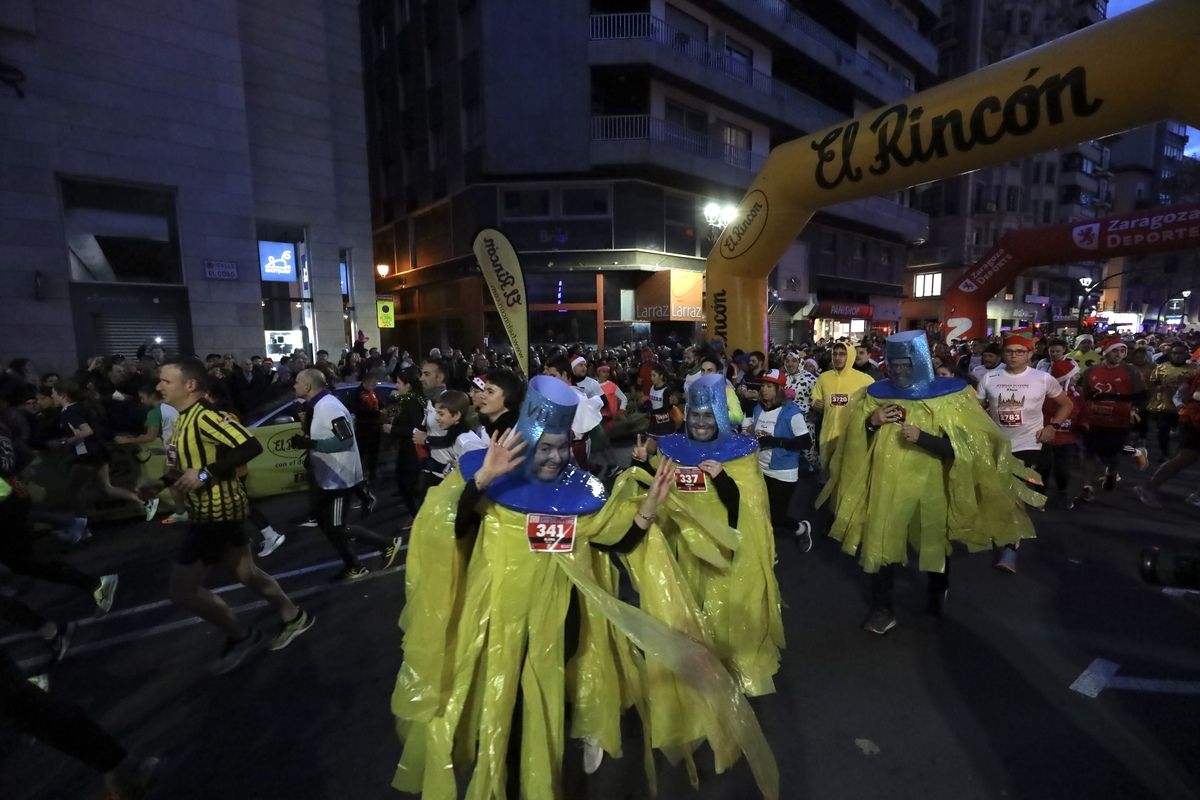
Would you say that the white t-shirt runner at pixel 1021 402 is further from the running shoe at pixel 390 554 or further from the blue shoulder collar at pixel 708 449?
the running shoe at pixel 390 554

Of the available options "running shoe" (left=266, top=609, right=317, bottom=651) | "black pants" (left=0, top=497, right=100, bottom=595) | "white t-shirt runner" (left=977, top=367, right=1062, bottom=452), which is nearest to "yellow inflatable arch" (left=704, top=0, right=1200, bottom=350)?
"white t-shirt runner" (left=977, top=367, right=1062, bottom=452)

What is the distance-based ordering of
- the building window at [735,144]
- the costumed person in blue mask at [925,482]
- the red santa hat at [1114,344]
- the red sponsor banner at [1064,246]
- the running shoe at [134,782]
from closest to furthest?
the running shoe at [134,782]
the costumed person in blue mask at [925,482]
the red santa hat at [1114,344]
the red sponsor banner at [1064,246]
the building window at [735,144]

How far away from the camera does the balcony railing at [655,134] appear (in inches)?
785

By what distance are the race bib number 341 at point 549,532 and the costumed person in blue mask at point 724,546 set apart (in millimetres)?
762

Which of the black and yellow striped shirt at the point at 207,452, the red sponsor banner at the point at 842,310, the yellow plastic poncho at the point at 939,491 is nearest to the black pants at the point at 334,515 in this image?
the black and yellow striped shirt at the point at 207,452

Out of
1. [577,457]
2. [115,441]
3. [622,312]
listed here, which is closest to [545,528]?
[577,457]

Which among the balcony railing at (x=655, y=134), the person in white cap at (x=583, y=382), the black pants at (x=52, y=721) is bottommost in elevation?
the black pants at (x=52, y=721)

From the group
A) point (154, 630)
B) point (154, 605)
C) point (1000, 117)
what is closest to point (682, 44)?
point (1000, 117)

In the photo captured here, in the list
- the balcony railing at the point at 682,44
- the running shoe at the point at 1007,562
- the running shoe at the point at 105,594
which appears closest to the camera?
the running shoe at the point at 105,594

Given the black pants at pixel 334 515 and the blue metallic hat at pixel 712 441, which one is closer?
the blue metallic hat at pixel 712 441

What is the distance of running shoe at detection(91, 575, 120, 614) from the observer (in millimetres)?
4465

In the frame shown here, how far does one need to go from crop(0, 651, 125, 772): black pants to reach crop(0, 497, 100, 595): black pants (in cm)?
245

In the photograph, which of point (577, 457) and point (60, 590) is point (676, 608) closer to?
point (577, 457)

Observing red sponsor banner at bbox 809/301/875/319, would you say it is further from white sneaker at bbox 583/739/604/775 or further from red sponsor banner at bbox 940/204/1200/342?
white sneaker at bbox 583/739/604/775
